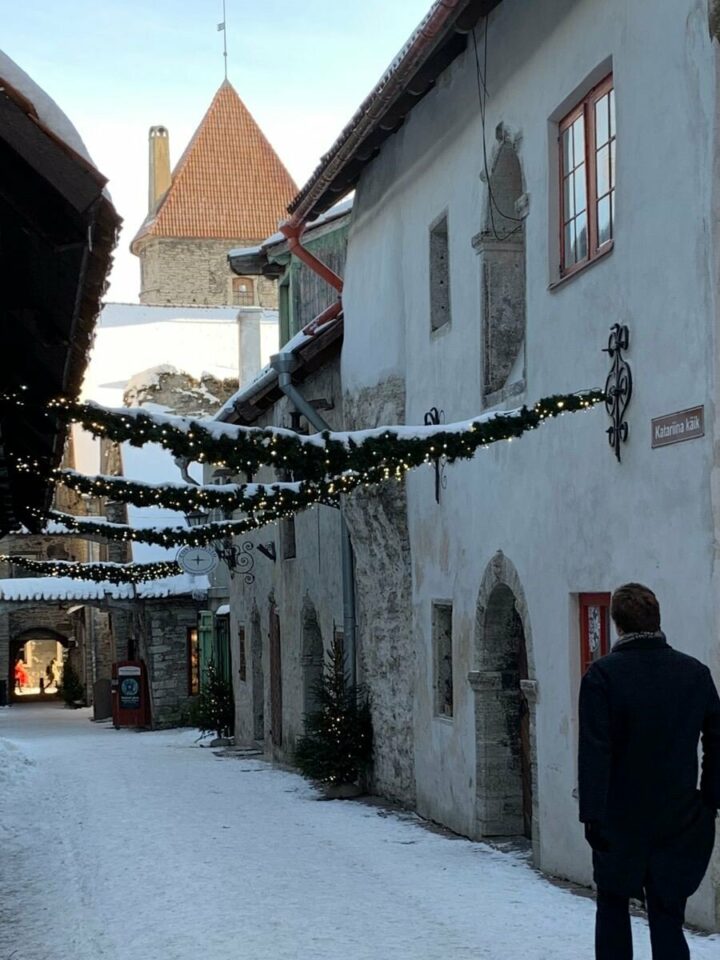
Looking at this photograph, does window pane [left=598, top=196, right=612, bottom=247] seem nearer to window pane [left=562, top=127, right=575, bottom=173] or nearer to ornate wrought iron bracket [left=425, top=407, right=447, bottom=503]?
window pane [left=562, top=127, right=575, bottom=173]

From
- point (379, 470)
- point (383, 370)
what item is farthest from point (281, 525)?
point (379, 470)

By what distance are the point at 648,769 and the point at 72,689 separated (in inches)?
1734

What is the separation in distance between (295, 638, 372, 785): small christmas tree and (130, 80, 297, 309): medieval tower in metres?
39.1

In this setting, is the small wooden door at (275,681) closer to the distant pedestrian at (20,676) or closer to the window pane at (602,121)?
the window pane at (602,121)

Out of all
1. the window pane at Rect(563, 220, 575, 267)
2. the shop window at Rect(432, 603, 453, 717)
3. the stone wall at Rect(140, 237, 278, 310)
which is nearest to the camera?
the window pane at Rect(563, 220, 575, 267)

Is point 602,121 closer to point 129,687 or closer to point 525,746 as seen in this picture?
point 525,746

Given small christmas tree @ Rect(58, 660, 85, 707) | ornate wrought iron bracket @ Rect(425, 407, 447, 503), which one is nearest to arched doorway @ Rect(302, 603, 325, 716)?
ornate wrought iron bracket @ Rect(425, 407, 447, 503)

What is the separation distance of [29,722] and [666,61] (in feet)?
105

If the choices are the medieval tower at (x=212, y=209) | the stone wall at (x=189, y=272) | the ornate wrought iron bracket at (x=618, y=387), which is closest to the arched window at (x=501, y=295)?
the ornate wrought iron bracket at (x=618, y=387)

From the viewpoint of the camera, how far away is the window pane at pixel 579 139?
9836mm

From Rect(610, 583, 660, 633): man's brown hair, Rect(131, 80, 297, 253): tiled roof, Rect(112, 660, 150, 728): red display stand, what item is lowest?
Rect(112, 660, 150, 728): red display stand

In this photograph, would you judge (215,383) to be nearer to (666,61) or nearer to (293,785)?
(293,785)

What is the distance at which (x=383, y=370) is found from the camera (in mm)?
14797

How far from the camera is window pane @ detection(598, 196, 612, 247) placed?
30.7 ft
